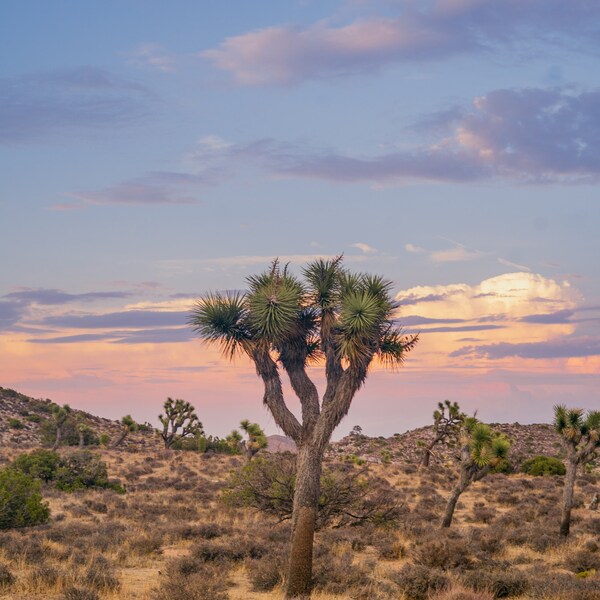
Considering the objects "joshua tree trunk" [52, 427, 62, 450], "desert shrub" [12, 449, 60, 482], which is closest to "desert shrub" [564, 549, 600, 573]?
"desert shrub" [12, 449, 60, 482]

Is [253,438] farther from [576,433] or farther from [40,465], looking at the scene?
[576,433]

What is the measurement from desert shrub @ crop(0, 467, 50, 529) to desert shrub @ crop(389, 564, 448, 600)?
1432cm

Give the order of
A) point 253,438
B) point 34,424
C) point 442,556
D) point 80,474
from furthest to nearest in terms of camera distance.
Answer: point 34,424 → point 253,438 → point 80,474 → point 442,556

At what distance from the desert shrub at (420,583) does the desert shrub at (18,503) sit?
47.0ft

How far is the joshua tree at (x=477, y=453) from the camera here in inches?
1057

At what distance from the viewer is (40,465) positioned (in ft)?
127

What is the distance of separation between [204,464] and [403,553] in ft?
119

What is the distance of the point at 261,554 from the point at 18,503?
30.9 ft

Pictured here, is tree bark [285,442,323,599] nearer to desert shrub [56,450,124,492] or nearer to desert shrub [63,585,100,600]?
desert shrub [63,585,100,600]

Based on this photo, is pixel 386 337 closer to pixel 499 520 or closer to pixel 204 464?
pixel 499 520

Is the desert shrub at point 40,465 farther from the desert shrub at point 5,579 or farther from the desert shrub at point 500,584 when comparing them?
the desert shrub at point 500,584

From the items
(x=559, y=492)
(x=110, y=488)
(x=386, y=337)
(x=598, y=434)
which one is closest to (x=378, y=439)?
(x=559, y=492)

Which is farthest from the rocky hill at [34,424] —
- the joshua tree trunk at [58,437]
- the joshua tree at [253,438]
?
the joshua tree at [253,438]

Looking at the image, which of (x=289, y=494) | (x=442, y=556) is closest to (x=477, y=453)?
(x=442, y=556)
